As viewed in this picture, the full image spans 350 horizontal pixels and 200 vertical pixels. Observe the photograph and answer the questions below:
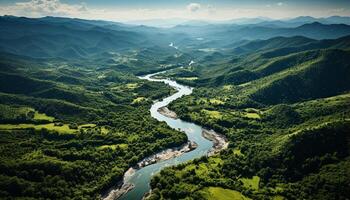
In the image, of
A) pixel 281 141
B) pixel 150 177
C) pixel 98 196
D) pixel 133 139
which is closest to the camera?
pixel 98 196

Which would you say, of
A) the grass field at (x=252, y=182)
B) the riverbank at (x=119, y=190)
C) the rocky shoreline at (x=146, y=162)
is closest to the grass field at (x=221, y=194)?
the grass field at (x=252, y=182)

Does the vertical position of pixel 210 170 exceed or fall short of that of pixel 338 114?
it falls short

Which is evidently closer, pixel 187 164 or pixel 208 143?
pixel 187 164

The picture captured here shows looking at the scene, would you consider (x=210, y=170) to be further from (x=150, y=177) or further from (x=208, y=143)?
(x=208, y=143)

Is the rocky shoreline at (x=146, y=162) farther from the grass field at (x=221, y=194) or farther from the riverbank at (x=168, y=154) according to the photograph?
the grass field at (x=221, y=194)

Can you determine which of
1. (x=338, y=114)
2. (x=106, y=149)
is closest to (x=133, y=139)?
(x=106, y=149)

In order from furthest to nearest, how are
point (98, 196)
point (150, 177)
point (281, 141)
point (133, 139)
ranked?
1. point (133, 139)
2. point (281, 141)
3. point (150, 177)
4. point (98, 196)

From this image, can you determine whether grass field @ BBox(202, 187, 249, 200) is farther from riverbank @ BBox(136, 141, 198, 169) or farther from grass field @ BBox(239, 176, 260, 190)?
riverbank @ BBox(136, 141, 198, 169)

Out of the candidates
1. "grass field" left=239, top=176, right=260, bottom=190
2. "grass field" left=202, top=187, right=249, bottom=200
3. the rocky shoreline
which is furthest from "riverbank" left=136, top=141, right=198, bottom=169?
"grass field" left=239, top=176, right=260, bottom=190
